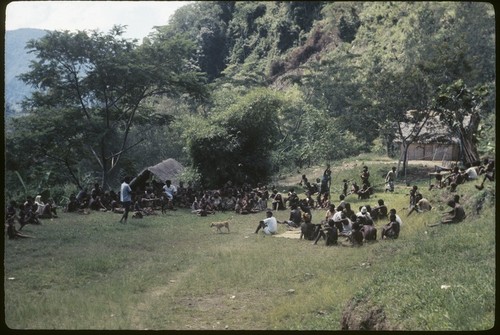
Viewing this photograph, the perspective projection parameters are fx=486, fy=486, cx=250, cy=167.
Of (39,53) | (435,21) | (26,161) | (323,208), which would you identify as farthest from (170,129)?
(435,21)

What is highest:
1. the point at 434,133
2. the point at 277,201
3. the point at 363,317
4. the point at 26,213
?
the point at 434,133

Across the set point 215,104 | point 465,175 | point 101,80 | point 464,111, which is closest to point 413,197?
point 465,175

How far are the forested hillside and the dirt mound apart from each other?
6.99m

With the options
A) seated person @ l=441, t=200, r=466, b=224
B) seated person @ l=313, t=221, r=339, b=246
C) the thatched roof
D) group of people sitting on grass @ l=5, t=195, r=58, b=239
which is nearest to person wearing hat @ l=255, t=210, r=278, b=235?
seated person @ l=313, t=221, r=339, b=246

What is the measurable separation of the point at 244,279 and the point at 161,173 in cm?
969

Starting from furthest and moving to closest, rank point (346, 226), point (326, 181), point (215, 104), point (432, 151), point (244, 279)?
1. point (215, 104)
2. point (432, 151)
3. point (326, 181)
4. point (346, 226)
5. point (244, 279)

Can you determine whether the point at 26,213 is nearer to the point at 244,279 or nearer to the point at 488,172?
the point at 244,279

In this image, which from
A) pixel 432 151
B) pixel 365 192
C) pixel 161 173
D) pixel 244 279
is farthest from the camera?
pixel 432 151

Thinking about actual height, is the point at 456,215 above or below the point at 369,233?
above

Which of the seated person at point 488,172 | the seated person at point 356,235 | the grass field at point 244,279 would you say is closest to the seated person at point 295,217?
the grass field at point 244,279

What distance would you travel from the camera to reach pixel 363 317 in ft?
17.5

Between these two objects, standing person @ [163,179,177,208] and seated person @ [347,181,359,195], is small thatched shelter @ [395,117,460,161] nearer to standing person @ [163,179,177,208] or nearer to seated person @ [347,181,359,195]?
seated person @ [347,181,359,195]

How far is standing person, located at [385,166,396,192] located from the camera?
12.6m

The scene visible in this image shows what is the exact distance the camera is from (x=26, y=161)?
11.0m
